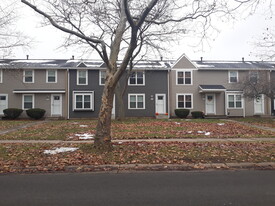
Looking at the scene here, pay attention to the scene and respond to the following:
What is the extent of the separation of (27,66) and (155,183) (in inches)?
927

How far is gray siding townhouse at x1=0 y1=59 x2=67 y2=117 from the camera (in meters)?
24.0

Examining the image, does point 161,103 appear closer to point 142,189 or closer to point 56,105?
point 56,105

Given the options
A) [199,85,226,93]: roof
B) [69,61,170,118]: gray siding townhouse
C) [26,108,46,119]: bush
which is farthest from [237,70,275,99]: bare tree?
[26,108,46,119]: bush

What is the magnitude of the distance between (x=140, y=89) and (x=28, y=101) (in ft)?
40.9

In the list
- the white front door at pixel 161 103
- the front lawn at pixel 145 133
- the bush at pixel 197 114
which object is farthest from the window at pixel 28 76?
the bush at pixel 197 114

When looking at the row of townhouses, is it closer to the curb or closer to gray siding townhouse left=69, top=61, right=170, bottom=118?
gray siding townhouse left=69, top=61, right=170, bottom=118

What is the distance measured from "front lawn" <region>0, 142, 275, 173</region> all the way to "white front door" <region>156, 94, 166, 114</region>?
1634cm

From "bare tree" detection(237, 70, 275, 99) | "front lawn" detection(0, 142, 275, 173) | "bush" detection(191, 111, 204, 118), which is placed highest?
"bare tree" detection(237, 70, 275, 99)

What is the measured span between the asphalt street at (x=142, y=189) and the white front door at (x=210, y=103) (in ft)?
65.5

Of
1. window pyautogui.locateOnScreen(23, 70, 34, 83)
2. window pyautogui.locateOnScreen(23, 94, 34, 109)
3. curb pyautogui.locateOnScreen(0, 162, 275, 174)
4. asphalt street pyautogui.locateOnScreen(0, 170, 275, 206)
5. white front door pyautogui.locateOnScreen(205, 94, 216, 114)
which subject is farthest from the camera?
white front door pyautogui.locateOnScreen(205, 94, 216, 114)

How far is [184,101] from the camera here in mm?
25078

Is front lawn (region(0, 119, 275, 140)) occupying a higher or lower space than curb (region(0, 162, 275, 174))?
higher

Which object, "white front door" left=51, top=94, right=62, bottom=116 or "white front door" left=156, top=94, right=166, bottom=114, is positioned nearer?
"white front door" left=51, top=94, right=62, bottom=116

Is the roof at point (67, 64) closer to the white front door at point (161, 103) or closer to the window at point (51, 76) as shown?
the window at point (51, 76)
